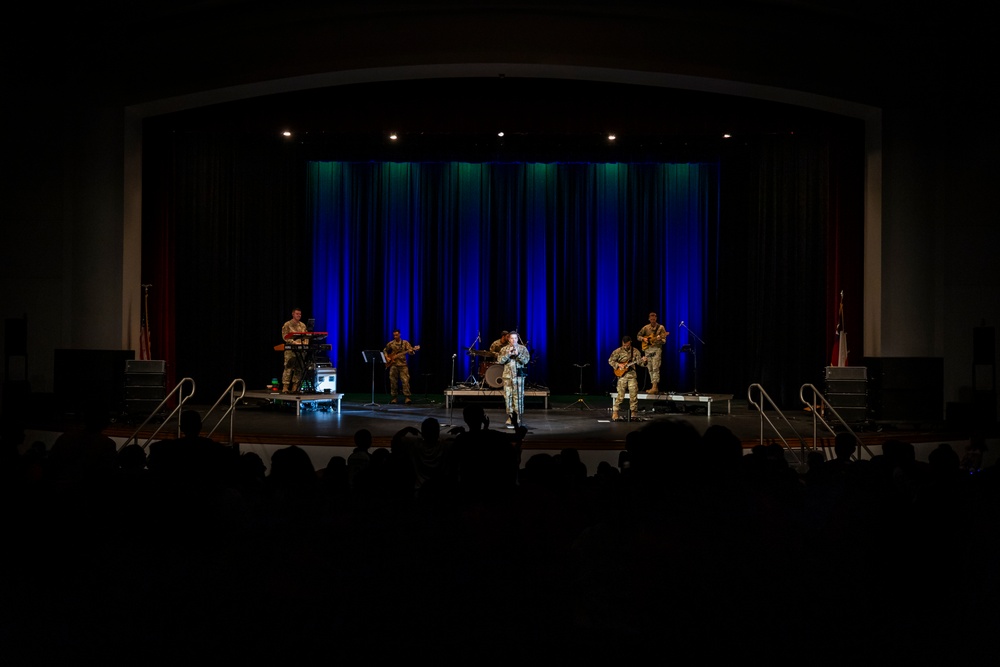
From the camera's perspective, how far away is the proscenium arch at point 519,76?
511 inches

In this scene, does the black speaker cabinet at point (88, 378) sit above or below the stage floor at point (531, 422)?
above

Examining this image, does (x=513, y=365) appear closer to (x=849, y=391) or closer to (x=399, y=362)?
(x=399, y=362)

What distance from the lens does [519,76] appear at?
13406mm

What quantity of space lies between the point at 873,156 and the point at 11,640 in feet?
43.4

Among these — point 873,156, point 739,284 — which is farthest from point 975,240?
point 739,284

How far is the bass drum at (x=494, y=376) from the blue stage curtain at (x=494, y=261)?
305 cm

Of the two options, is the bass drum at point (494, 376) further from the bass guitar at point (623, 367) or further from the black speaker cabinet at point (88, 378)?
the black speaker cabinet at point (88, 378)

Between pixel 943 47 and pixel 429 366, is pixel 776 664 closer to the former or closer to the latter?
pixel 943 47

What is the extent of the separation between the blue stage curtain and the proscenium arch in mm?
4631

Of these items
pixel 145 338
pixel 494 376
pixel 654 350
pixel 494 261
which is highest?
pixel 494 261

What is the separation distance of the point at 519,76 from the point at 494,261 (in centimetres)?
581

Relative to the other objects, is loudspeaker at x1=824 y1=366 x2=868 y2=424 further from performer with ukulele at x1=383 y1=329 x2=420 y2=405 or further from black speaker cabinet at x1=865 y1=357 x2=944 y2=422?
performer with ukulele at x1=383 y1=329 x2=420 y2=405

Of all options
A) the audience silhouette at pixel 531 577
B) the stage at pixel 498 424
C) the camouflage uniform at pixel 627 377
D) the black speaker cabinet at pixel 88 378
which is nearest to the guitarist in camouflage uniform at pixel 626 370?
the camouflage uniform at pixel 627 377

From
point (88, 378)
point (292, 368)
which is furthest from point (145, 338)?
point (292, 368)
